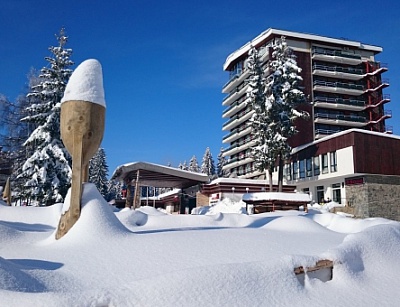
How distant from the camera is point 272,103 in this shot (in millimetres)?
33219

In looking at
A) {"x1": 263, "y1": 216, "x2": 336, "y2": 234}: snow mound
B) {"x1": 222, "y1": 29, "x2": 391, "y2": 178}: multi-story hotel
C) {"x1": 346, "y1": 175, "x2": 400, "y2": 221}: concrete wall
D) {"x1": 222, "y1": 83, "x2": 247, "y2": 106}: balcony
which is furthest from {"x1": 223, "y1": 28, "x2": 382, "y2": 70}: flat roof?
{"x1": 263, "y1": 216, "x2": 336, "y2": 234}: snow mound

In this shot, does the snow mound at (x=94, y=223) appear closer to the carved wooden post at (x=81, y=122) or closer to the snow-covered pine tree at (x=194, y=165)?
the carved wooden post at (x=81, y=122)

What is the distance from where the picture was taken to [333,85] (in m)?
51.2

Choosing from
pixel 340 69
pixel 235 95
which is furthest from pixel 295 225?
pixel 235 95

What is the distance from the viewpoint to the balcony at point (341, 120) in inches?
1935

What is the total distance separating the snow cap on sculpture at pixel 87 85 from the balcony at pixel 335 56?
1946 inches

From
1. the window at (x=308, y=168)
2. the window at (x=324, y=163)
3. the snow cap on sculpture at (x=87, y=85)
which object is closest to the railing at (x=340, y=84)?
the window at (x=308, y=168)

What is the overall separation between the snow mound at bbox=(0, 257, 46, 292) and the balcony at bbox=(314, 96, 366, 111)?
4918cm

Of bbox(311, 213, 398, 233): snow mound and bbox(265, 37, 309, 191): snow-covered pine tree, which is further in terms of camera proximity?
bbox(265, 37, 309, 191): snow-covered pine tree

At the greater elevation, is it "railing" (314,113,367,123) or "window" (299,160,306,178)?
"railing" (314,113,367,123)

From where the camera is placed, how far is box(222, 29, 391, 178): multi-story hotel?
49.7 m

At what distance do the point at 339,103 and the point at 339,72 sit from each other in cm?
450

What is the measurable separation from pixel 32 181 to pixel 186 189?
16.0 meters

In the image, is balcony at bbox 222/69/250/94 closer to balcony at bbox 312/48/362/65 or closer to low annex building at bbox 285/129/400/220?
balcony at bbox 312/48/362/65
